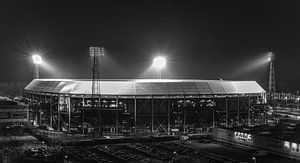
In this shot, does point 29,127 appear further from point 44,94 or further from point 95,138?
point 95,138

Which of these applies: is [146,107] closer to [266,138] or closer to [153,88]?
[153,88]

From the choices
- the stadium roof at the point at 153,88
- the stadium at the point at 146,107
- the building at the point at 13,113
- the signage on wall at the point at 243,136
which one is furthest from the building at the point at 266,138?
the building at the point at 13,113

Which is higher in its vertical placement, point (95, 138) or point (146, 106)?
point (146, 106)

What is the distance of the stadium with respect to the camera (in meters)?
62.1

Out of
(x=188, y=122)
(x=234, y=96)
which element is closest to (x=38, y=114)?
(x=188, y=122)

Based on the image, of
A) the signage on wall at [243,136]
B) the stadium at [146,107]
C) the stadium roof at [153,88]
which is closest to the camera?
the signage on wall at [243,136]

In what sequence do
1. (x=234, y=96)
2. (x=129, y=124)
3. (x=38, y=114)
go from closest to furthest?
(x=129, y=124) < (x=234, y=96) < (x=38, y=114)

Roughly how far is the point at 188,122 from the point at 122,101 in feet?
34.5

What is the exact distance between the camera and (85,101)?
65125mm

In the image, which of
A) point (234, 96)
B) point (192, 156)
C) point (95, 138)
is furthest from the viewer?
point (234, 96)

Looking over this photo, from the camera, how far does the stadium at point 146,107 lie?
62062 millimetres

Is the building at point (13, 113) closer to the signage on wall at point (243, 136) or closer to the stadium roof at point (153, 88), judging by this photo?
the stadium roof at point (153, 88)

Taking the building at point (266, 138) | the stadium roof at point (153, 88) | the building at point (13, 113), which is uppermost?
the stadium roof at point (153, 88)

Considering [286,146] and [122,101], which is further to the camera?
[122,101]
